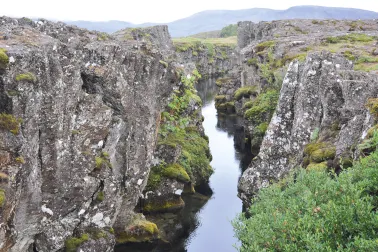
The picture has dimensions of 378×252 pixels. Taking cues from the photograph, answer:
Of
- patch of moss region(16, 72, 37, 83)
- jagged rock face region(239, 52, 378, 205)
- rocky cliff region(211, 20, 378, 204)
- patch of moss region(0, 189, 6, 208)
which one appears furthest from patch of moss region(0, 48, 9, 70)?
jagged rock face region(239, 52, 378, 205)

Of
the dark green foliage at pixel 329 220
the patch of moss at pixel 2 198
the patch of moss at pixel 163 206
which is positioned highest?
the dark green foliage at pixel 329 220

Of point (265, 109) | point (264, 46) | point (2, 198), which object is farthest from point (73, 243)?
point (264, 46)

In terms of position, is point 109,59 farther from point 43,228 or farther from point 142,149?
point 43,228

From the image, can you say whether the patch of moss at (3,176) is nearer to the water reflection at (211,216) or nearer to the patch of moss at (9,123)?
the patch of moss at (9,123)

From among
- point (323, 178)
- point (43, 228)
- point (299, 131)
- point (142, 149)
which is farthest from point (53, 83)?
point (299, 131)

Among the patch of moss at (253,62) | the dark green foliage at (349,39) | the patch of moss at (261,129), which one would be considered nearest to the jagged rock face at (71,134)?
the patch of moss at (261,129)

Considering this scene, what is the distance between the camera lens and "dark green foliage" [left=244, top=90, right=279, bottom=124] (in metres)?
49.4

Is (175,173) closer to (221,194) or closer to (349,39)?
(221,194)

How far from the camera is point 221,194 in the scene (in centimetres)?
4250

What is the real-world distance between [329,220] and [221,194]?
3186cm

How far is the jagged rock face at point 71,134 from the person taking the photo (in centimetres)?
1961

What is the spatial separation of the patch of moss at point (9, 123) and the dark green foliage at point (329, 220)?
478 inches

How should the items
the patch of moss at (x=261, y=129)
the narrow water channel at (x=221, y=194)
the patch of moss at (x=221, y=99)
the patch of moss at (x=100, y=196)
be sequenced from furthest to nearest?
the patch of moss at (x=221, y=99) → the patch of moss at (x=261, y=129) → the narrow water channel at (x=221, y=194) → the patch of moss at (x=100, y=196)

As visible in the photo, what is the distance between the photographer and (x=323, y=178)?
1439 cm
